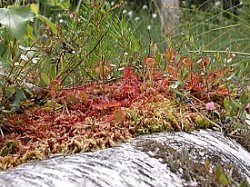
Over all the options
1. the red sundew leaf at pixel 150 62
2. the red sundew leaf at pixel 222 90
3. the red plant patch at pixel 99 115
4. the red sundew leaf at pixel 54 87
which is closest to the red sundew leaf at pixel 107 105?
the red plant patch at pixel 99 115

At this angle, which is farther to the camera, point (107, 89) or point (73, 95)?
point (107, 89)

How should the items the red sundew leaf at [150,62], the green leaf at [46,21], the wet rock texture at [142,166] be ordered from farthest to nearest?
the red sundew leaf at [150,62]
the green leaf at [46,21]
the wet rock texture at [142,166]

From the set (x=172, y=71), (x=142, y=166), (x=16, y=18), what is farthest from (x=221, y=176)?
(x=172, y=71)

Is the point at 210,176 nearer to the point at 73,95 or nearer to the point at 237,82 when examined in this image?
the point at 73,95

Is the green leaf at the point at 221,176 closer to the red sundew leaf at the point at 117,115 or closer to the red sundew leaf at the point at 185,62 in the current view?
the red sundew leaf at the point at 117,115

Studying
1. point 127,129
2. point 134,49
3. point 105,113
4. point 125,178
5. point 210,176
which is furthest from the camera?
point 134,49

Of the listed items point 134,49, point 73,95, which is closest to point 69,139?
point 73,95
